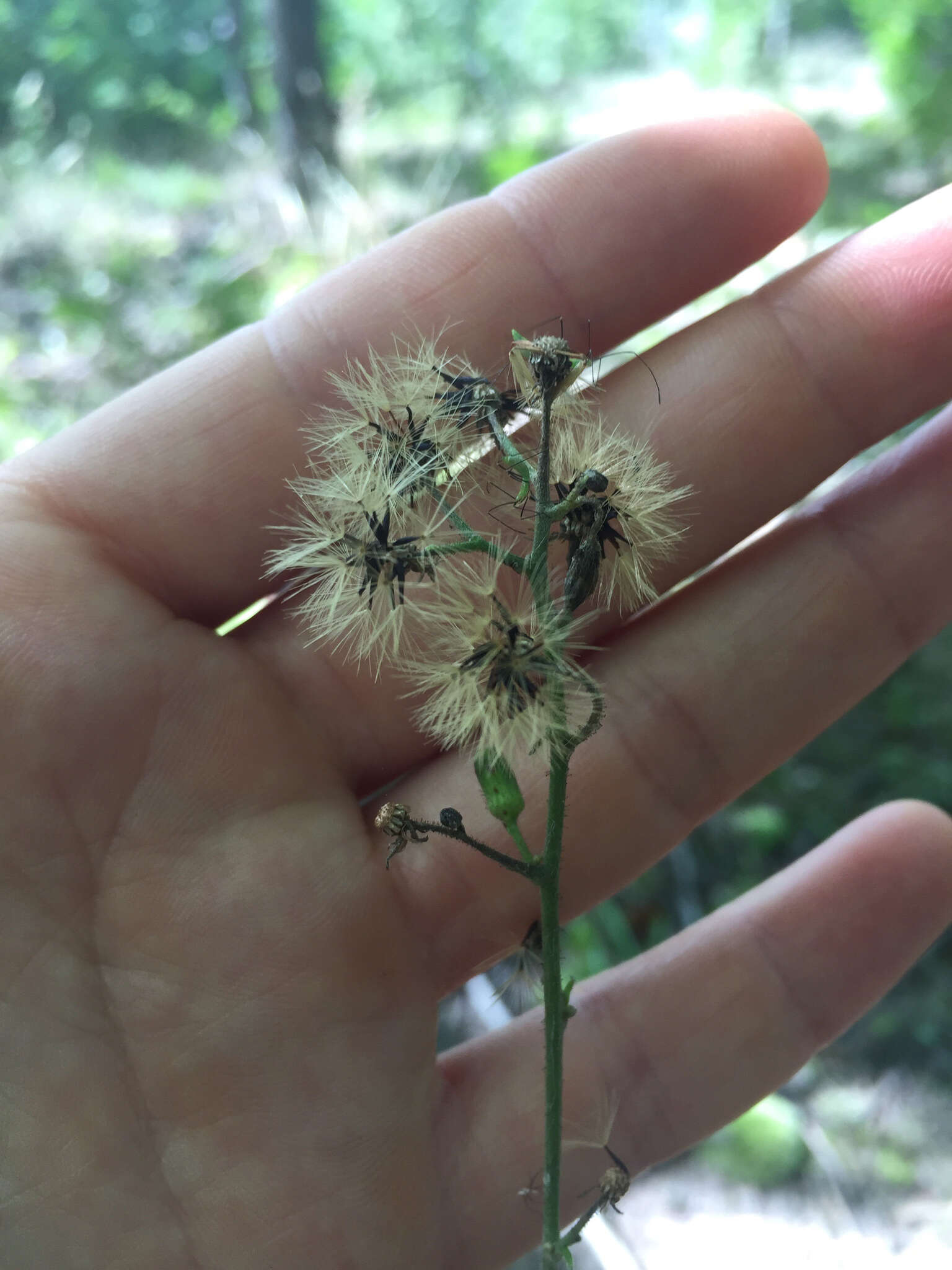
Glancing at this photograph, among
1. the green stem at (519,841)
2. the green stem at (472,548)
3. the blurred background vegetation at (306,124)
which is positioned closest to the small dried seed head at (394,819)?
the green stem at (519,841)

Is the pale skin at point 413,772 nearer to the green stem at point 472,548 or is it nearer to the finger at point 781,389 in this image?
the finger at point 781,389

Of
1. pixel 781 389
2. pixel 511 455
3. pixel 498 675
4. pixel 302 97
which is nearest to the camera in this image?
pixel 498 675

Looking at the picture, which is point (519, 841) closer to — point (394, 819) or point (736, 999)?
point (394, 819)

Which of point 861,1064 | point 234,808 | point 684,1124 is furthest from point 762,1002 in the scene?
point 234,808

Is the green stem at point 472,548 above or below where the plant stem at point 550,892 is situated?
above

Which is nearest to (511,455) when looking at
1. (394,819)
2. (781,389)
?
(394,819)
